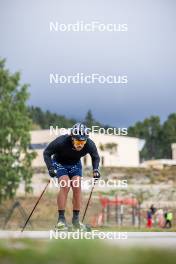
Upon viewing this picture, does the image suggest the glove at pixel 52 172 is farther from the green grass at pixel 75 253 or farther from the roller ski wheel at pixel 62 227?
the green grass at pixel 75 253

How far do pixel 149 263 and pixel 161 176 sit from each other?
135 feet

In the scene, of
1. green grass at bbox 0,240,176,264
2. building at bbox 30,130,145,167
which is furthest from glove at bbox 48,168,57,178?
building at bbox 30,130,145,167

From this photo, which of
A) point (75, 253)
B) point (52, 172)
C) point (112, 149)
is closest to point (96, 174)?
point (52, 172)

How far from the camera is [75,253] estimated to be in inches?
48.2

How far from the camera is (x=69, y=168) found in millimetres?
5348

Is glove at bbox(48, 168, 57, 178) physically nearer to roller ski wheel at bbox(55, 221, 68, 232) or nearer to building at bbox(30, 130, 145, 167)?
roller ski wheel at bbox(55, 221, 68, 232)

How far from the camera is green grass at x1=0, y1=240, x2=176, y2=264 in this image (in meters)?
1.21

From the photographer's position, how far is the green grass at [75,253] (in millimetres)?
1206

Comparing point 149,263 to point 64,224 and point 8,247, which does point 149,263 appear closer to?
point 8,247

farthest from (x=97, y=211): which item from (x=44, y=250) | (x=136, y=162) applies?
(x=44, y=250)

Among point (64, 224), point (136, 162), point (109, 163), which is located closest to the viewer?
point (64, 224)

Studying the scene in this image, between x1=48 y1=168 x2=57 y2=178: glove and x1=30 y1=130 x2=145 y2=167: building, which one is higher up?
x1=48 y1=168 x2=57 y2=178: glove

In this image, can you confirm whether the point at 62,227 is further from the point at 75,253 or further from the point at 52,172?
the point at 75,253

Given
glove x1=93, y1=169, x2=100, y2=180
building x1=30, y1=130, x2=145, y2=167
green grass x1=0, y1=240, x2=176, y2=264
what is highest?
green grass x1=0, y1=240, x2=176, y2=264
